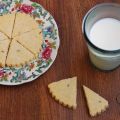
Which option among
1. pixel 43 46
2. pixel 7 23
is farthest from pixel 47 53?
pixel 7 23

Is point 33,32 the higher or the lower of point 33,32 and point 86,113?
the higher

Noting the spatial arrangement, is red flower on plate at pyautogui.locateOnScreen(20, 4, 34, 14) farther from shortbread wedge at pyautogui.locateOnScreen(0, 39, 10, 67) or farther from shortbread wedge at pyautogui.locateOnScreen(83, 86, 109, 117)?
shortbread wedge at pyautogui.locateOnScreen(83, 86, 109, 117)

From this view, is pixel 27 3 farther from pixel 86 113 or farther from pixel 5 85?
pixel 86 113

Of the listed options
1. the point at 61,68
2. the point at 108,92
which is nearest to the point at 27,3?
the point at 61,68

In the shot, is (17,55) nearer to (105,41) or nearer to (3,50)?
(3,50)

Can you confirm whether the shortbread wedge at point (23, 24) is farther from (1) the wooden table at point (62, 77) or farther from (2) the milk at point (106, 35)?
(2) the milk at point (106, 35)

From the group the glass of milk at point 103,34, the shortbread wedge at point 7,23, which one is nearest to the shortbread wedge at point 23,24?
the shortbread wedge at point 7,23
